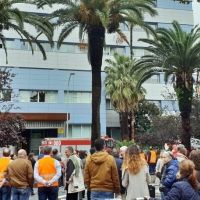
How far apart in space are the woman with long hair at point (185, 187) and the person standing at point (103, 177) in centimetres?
220

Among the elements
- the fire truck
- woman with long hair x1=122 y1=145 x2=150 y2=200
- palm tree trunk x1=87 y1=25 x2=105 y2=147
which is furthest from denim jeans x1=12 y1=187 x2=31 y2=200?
the fire truck

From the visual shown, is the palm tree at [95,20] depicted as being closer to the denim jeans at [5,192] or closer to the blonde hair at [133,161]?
the denim jeans at [5,192]

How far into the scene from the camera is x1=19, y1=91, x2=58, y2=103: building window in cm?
3825

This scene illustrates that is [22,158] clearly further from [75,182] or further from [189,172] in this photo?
[189,172]

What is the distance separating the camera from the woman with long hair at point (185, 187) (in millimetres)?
3992

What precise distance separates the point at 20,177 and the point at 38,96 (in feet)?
104

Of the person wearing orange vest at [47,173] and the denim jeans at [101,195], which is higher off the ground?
the person wearing orange vest at [47,173]

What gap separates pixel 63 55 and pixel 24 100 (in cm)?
747

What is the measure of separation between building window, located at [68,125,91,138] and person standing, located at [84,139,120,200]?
3311cm

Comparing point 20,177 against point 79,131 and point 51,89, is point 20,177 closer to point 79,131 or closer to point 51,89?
point 51,89

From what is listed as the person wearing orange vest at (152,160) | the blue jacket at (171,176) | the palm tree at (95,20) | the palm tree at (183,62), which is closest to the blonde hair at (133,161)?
the blue jacket at (171,176)

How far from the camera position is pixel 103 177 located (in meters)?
6.30

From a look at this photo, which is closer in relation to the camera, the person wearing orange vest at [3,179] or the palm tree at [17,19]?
the person wearing orange vest at [3,179]

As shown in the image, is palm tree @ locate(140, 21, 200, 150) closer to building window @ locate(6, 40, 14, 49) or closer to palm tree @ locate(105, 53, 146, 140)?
palm tree @ locate(105, 53, 146, 140)
